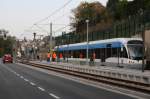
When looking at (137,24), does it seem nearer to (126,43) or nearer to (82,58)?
(82,58)

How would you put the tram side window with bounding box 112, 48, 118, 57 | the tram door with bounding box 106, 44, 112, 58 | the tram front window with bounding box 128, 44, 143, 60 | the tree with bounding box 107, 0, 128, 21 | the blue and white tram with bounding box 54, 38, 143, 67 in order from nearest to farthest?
the blue and white tram with bounding box 54, 38, 143, 67
the tram front window with bounding box 128, 44, 143, 60
the tram side window with bounding box 112, 48, 118, 57
the tram door with bounding box 106, 44, 112, 58
the tree with bounding box 107, 0, 128, 21

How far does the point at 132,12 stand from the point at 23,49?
214 feet

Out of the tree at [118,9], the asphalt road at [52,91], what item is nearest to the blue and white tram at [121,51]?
the asphalt road at [52,91]

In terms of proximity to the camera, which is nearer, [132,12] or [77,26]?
[132,12]

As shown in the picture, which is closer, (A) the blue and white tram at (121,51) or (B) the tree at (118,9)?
(A) the blue and white tram at (121,51)

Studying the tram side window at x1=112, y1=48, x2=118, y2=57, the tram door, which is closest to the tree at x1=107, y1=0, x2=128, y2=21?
the tram door

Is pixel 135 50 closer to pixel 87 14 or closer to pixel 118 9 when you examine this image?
pixel 118 9

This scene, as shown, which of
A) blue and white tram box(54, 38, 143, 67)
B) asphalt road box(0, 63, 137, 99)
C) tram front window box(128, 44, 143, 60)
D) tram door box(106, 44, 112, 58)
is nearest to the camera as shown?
asphalt road box(0, 63, 137, 99)

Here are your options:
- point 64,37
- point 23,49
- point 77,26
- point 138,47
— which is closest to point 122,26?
point 138,47

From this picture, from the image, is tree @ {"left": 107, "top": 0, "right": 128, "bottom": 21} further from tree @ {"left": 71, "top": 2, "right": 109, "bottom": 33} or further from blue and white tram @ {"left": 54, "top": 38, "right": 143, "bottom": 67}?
blue and white tram @ {"left": 54, "top": 38, "right": 143, "bottom": 67}

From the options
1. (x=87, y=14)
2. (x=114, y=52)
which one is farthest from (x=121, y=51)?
(x=87, y=14)

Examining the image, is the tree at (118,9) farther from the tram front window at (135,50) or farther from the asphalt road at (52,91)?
the asphalt road at (52,91)

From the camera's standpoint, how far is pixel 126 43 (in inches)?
1969

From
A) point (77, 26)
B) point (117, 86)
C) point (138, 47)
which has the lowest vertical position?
point (117, 86)
